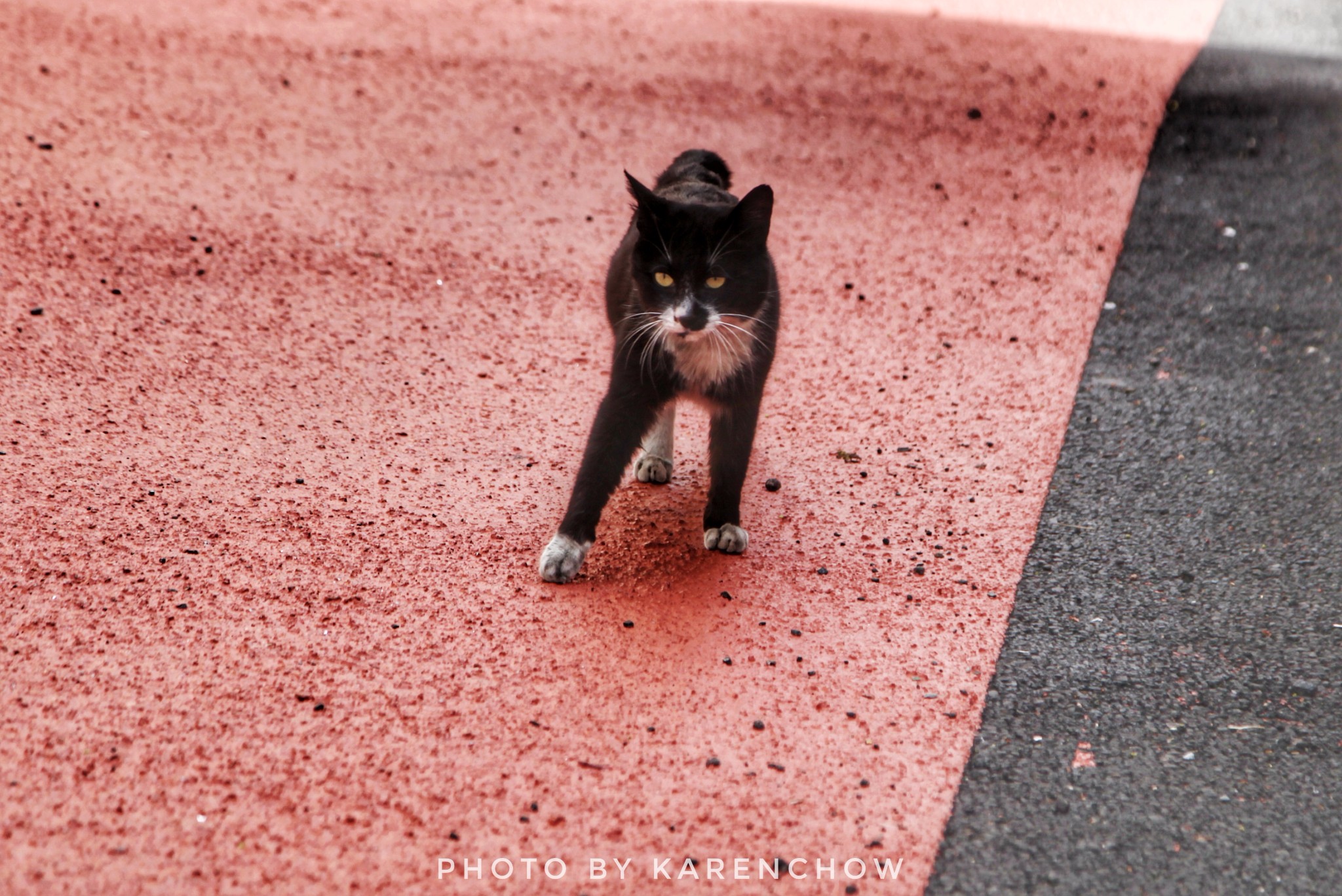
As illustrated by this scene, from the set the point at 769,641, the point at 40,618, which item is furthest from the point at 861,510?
the point at 40,618

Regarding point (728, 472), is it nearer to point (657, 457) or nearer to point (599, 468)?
point (599, 468)

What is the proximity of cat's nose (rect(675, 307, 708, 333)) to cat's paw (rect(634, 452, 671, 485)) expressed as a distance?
1.04 meters

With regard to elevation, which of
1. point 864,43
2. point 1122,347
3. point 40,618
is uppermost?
point 864,43

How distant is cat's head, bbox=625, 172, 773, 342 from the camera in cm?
330

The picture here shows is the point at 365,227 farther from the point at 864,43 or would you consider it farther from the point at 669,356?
the point at 864,43

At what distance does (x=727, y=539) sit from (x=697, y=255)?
1.03 meters

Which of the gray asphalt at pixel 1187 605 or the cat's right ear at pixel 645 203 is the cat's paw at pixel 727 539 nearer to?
the gray asphalt at pixel 1187 605

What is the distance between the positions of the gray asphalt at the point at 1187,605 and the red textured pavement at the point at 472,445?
0.15 metres

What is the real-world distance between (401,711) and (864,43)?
7.28 meters

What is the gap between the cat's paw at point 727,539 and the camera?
152 inches

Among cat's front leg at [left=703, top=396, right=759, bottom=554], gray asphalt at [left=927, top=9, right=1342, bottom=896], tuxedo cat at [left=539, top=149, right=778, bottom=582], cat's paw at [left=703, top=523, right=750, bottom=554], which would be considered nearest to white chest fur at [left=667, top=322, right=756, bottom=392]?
tuxedo cat at [left=539, top=149, right=778, bottom=582]

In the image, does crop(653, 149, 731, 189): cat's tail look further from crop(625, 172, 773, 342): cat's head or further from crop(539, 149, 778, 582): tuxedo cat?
crop(625, 172, 773, 342): cat's head

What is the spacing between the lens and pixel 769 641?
346 centimetres

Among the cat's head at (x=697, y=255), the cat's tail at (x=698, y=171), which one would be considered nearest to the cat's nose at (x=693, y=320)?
the cat's head at (x=697, y=255)
